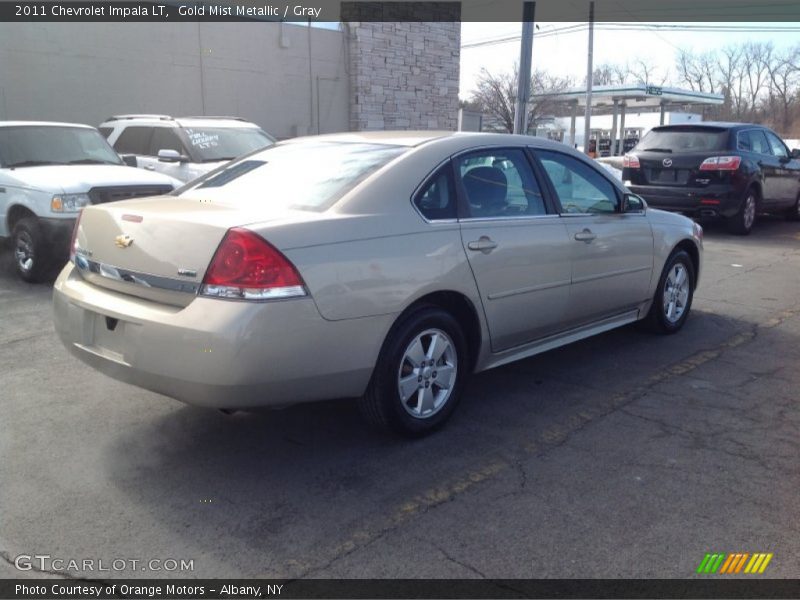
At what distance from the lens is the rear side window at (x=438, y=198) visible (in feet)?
14.1

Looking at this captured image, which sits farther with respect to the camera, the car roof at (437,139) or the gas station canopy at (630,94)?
the gas station canopy at (630,94)

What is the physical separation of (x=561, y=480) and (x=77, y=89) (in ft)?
49.1

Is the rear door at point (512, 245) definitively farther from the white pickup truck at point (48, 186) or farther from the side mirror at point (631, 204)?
the white pickup truck at point (48, 186)

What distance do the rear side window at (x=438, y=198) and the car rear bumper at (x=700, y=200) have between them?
8202 millimetres

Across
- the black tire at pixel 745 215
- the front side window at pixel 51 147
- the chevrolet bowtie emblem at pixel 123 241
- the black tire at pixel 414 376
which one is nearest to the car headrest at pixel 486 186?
the black tire at pixel 414 376

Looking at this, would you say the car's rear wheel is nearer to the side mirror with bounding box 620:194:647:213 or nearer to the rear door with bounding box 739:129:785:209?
the rear door with bounding box 739:129:785:209

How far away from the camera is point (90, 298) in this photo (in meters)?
4.04

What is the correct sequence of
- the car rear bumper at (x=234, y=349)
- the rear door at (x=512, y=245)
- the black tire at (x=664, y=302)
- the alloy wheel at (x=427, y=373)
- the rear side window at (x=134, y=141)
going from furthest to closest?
1. the rear side window at (x=134, y=141)
2. the black tire at (x=664, y=302)
3. the rear door at (x=512, y=245)
4. the alloy wheel at (x=427, y=373)
5. the car rear bumper at (x=234, y=349)

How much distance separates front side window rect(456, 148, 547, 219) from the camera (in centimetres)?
461

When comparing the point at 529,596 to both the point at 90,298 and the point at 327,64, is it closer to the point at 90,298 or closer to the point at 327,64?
the point at 90,298

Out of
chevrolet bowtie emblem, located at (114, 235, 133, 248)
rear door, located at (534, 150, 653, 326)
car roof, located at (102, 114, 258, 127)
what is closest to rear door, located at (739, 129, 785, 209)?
rear door, located at (534, 150, 653, 326)

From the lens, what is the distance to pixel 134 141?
11.7 metres

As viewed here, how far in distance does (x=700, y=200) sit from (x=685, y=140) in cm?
110

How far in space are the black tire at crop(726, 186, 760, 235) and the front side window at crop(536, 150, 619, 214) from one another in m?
7.59
